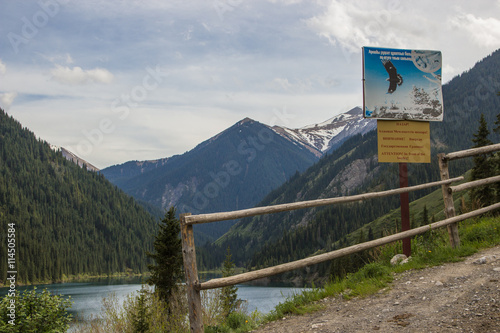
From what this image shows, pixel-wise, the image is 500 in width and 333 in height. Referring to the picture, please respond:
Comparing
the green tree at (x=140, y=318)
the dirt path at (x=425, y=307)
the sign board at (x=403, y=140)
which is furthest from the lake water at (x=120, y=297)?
the dirt path at (x=425, y=307)

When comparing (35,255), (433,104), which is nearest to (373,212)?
(35,255)

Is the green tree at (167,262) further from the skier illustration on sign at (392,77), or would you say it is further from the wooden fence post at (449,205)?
the wooden fence post at (449,205)

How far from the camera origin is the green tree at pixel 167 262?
1364 inches

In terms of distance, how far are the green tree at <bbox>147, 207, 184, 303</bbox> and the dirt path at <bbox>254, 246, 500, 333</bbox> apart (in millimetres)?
27740

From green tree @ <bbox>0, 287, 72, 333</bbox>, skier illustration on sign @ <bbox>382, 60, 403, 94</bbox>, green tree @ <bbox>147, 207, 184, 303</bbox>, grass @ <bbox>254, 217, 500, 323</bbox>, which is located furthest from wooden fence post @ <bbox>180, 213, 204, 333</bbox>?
green tree @ <bbox>147, 207, 184, 303</bbox>

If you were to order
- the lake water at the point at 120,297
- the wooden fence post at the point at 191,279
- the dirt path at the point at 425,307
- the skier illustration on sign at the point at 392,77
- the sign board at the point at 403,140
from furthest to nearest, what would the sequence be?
the lake water at the point at 120,297
the sign board at the point at 403,140
the skier illustration on sign at the point at 392,77
the wooden fence post at the point at 191,279
the dirt path at the point at 425,307

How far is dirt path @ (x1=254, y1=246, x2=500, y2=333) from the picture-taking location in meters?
6.26

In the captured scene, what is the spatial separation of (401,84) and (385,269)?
6129 mm

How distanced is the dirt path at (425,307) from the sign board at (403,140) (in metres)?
4.39

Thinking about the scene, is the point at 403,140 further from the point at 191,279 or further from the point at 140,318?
the point at 140,318

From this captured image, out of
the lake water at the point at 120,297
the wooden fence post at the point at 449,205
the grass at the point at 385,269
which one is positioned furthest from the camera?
the lake water at the point at 120,297

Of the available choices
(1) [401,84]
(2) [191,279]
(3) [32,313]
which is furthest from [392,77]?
(3) [32,313]

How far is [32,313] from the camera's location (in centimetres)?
1477

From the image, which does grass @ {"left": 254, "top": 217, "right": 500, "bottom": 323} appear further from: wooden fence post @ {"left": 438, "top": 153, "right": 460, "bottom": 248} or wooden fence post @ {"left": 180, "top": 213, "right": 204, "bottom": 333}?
wooden fence post @ {"left": 180, "top": 213, "right": 204, "bottom": 333}
